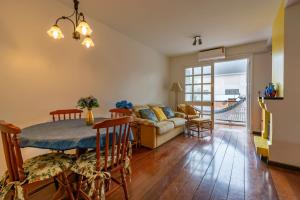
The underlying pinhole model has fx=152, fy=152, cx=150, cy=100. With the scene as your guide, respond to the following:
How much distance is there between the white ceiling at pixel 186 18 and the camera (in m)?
2.38

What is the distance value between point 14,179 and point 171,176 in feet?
5.49

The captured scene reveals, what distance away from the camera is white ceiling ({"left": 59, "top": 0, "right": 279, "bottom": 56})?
7.79 feet

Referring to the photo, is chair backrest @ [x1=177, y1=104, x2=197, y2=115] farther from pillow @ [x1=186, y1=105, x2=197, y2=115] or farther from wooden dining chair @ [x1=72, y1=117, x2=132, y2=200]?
wooden dining chair @ [x1=72, y1=117, x2=132, y2=200]

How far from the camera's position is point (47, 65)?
87.7 inches

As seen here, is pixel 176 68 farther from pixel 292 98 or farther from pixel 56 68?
pixel 56 68

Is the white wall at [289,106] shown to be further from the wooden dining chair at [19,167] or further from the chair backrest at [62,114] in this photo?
the chair backrest at [62,114]

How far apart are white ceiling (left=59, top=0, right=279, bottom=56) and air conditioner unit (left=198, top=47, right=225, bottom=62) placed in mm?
408

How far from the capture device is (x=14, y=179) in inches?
46.1

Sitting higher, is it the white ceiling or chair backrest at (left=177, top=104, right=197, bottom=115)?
the white ceiling

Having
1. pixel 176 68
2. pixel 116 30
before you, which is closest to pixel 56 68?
pixel 116 30

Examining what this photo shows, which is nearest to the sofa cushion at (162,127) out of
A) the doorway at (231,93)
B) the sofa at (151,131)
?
the sofa at (151,131)

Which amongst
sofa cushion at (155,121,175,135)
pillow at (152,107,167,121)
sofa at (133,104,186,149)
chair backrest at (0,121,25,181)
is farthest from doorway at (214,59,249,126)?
chair backrest at (0,121,25,181)

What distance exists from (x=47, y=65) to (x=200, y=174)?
2.70 meters

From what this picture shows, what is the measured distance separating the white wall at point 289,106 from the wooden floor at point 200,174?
0.41 metres
